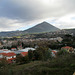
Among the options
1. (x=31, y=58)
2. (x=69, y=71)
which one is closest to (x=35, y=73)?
(x=69, y=71)

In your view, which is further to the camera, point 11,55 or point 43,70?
point 11,55

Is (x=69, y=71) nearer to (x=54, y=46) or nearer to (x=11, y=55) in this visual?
(x=11, y=55)

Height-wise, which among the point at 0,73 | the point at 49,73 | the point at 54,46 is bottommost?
the point at 54,46

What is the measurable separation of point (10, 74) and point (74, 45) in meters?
27.1

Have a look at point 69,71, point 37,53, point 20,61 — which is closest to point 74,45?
point 37,53

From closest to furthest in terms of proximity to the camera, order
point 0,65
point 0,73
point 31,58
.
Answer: point 0,73 → point 0,65 → point 31,58

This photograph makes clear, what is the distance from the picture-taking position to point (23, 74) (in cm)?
605

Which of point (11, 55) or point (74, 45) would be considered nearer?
point (11, 55)

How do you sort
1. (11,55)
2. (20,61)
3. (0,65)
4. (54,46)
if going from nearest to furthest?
(0,65)
(20,61)
(11,55)
(54,46)

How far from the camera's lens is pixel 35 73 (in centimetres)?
596

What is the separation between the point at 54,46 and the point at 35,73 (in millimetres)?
27215

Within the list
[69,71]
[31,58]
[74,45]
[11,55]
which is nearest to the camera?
[69,71]

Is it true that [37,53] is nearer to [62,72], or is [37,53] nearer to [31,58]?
[31,58]

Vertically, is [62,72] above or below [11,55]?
above
